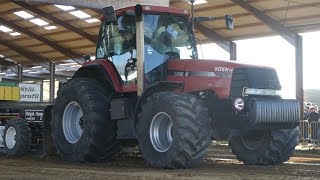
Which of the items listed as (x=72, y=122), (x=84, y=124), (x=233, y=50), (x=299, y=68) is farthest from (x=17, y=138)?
(x=233, y=50)

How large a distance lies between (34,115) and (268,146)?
216 inches

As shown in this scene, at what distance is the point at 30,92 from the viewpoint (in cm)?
2670

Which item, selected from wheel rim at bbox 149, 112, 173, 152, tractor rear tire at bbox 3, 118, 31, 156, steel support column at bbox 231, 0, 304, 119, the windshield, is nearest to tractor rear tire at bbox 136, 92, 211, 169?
wheel rim at bbox 149, 112, 173, 152

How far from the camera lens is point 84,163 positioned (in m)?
9.04

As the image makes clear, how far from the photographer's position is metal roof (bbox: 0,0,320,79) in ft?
71.5

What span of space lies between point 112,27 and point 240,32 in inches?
632

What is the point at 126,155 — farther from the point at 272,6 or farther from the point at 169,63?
the point at 272,6

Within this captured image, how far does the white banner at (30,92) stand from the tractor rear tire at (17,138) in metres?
14.6

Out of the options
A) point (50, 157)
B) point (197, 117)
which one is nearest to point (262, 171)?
point (197, 117)

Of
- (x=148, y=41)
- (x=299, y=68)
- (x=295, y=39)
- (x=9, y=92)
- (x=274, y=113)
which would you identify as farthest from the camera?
(x=295, y=39)

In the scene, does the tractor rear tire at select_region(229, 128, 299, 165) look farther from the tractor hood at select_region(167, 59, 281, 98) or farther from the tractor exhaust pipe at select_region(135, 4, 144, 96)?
the tractor exhaust pipe at select_region(135, 4, 144, 96)

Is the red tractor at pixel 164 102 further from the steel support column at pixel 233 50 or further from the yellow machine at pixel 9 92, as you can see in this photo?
the steel support column at pixel 233 50

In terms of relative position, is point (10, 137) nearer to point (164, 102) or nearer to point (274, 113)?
point (164, 102)

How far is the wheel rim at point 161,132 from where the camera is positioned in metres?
7.98
